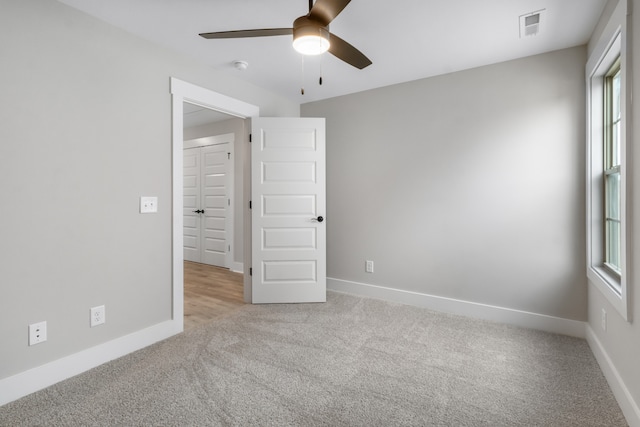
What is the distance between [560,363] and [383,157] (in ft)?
7.71

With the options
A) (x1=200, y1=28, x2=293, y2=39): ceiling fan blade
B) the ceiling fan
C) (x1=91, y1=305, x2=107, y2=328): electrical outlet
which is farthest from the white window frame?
(x1=91, y1=305, x2=107, y2=328): electrical outlet

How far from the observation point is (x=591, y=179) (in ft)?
7.93

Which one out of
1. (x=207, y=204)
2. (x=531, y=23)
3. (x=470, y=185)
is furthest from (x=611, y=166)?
(x=207, y=204)

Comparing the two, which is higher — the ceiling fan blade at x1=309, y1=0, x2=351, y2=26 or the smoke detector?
the smoke detector

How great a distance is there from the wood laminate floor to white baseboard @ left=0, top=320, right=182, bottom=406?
12.4 inches

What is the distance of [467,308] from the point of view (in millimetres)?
3096

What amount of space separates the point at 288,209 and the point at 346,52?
186cm

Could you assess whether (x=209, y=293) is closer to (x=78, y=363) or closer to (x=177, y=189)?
(x=177, y=189)

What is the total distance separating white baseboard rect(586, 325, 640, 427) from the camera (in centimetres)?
156

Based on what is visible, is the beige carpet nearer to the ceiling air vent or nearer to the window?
the window

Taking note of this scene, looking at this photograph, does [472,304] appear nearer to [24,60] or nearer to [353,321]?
[353,321]

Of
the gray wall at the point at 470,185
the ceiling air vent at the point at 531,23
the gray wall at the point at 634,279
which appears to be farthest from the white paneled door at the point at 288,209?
the gray wall at the point at 634,279

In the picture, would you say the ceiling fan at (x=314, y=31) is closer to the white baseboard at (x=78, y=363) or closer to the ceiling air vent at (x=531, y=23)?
the ceiling air vent at (x=531, y=23)

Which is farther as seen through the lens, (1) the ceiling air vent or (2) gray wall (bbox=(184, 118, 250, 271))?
(2) gray wall (bbox=(184, 118, 250, 271))
